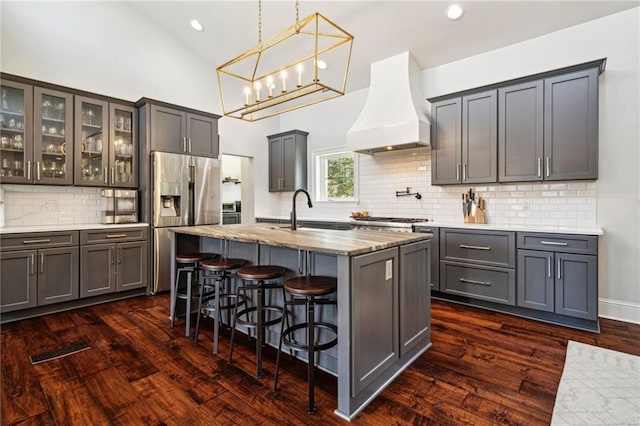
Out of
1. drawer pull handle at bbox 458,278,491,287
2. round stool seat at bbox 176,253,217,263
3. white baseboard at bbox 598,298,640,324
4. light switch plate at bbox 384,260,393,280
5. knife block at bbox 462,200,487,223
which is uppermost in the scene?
knife block at bbox 462,200,487,223

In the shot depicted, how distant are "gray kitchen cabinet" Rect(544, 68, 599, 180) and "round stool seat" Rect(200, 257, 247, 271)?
331cm

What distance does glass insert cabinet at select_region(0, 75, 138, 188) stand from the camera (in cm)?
354

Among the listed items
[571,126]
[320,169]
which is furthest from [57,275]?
[571,126]

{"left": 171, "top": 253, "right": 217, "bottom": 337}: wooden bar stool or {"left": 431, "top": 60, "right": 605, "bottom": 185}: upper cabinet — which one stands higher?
{"left": 431, "top": 60, "right": 605, "bottom": 185}: upper cabinet

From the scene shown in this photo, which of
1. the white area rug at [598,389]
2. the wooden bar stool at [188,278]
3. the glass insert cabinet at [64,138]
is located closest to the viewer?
the white area rug at [598,389]

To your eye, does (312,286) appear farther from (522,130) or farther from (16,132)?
(16,132)

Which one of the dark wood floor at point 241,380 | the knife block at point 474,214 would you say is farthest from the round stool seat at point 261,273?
the knife block at point 474,214

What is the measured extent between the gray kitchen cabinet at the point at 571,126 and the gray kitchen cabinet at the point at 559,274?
703 mm

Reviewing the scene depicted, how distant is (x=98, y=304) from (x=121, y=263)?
54 centimetres

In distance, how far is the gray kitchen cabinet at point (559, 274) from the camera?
2984 millimetres

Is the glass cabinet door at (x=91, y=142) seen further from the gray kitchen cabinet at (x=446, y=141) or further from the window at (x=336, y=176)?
the gray kitchen cabinet at (x=446, y=141)

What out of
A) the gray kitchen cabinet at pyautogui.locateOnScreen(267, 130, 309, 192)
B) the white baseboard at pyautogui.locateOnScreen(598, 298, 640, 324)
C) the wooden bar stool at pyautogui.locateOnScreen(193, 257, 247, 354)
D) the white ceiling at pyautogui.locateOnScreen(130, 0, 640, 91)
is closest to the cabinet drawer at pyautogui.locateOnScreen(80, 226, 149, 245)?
the wooden bar stool at pyautogui.locateOnScreen(193, 257, 247, 354)

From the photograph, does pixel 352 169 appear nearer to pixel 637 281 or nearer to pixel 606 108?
pixel 606 108

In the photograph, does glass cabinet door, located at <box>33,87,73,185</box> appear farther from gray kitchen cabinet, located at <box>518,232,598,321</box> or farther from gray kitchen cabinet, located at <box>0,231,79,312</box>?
gray kitchen cabinet, located at <box>518,232,598,321</box>
